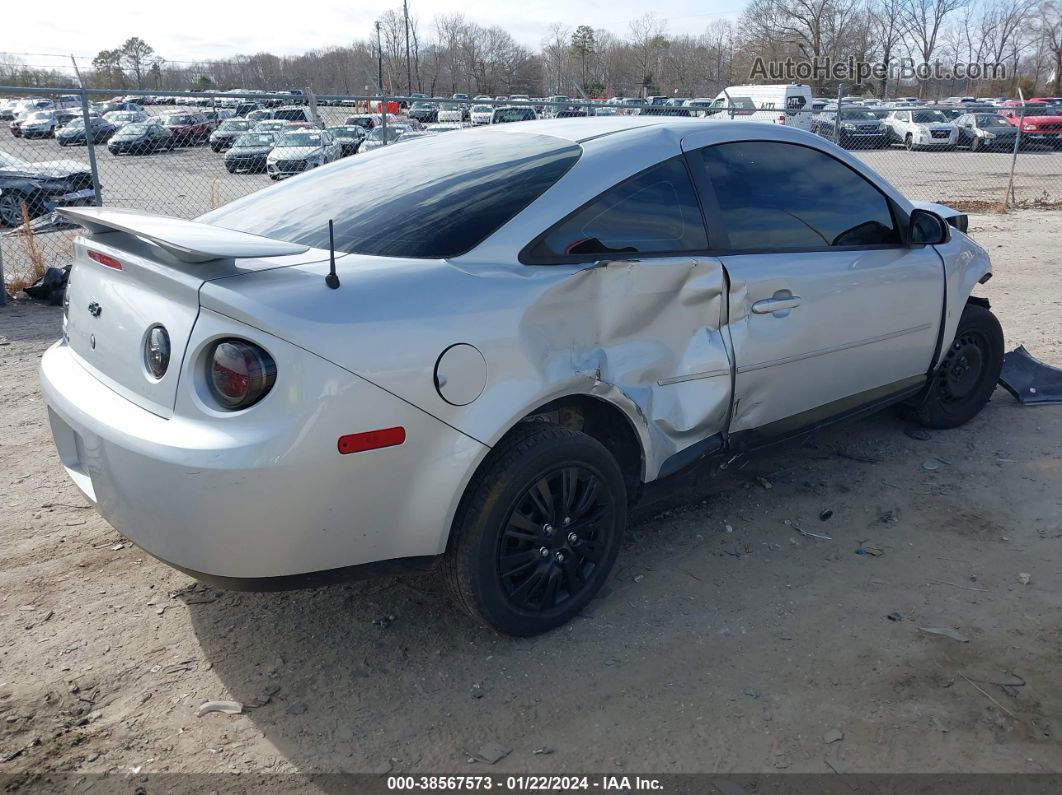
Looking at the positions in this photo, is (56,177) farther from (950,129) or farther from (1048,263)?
(950,129)

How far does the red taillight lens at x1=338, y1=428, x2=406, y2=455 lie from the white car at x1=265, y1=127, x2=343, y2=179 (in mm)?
11919

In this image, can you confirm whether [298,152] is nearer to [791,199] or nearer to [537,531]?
[791,199]

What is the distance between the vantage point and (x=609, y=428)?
334 centimetres

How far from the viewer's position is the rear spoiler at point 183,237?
98.7 inches

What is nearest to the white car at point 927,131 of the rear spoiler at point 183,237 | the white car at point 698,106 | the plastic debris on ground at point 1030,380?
the white car at point 698,106

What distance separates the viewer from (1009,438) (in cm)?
495

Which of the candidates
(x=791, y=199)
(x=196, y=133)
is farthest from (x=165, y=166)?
(x=791, y=199)

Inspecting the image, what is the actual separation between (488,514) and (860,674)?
4.34 ft

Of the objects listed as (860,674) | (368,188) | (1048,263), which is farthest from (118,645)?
(1048,263)

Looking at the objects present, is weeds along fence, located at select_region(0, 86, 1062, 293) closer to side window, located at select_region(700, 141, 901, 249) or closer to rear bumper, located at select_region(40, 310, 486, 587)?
side window, located at select_region(700, 141, 901, 249)

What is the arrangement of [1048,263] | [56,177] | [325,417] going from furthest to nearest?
[56,177], [1048,263], [325,417]

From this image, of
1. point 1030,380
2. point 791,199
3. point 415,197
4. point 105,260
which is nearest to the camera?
point 105,260

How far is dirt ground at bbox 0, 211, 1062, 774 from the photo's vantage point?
8.45 ft

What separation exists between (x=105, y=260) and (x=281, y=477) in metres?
1.14
